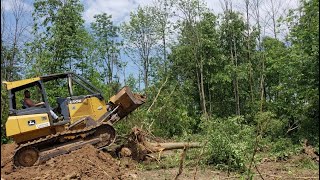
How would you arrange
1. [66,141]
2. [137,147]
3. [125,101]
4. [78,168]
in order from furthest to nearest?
[125,101] → [137,147] → [66,141] → [78,168]

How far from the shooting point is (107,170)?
36.2ft

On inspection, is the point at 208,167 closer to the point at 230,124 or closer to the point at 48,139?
the point at 230,124

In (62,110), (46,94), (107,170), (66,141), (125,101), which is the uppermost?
(46,94)

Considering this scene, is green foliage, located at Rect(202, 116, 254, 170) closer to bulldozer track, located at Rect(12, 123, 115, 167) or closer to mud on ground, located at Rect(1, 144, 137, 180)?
mud on ground, located at Rect(1, 144, 137, 180)

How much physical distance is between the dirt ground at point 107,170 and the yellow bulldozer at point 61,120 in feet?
1.39

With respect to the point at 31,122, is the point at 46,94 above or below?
above

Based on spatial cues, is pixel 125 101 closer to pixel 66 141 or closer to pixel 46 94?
pixel 66 141

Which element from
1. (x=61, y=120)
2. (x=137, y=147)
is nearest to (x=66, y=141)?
(x=61, y=120)

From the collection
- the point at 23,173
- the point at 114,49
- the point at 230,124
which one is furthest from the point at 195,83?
the point at 23,173

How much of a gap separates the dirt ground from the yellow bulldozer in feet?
1.39

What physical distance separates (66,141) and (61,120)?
2.29ft

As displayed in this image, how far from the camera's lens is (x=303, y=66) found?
7.70 metres

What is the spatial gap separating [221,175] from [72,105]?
17.3 ft

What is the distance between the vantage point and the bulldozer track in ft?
39.3
